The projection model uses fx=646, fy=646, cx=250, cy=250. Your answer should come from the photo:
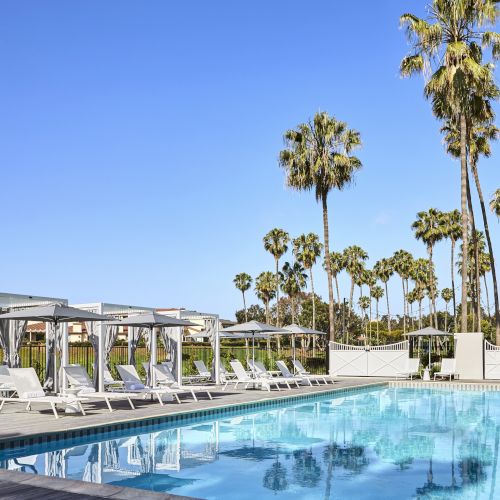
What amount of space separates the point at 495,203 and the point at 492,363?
1904 centimetres

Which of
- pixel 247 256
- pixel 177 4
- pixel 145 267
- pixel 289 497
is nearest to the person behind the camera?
pixel 289 497

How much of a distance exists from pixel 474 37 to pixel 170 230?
793 inches

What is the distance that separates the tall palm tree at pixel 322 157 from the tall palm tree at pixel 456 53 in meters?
4.92

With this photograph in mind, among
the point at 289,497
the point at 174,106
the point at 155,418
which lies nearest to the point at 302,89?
the point at 174,106

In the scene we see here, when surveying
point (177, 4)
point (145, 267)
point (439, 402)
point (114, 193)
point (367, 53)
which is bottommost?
point (439, 402)

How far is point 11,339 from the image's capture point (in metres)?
17.8

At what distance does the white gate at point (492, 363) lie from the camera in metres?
23.4

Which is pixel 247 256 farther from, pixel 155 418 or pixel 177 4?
pixel 155 418

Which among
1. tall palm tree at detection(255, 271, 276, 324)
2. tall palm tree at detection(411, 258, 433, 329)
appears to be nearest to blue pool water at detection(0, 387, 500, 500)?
tall palm tree at detection(255, 271, 276, 324)

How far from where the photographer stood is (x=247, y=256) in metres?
50.3

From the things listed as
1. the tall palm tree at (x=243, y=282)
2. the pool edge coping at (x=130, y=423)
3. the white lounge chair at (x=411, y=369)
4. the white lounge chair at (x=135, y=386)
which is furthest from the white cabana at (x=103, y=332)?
the tall palm tree at (x=243, y=282)

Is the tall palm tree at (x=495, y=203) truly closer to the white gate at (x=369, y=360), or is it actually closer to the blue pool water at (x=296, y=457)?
the white gate at (x=369, y=360)

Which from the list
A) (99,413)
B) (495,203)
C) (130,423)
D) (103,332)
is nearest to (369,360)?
(103,332)

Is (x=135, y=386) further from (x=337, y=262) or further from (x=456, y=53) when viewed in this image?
(x=337, y=262)
